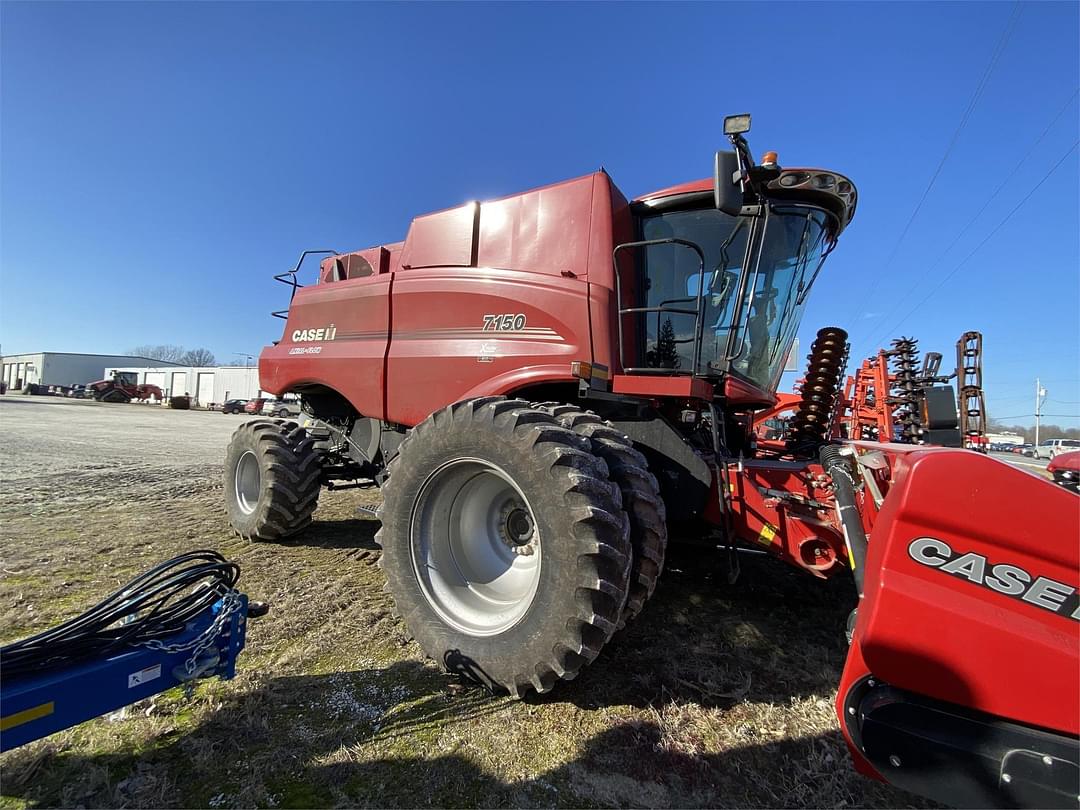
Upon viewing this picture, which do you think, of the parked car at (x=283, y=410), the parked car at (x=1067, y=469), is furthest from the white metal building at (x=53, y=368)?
the parked car at (x=1067, y=469)

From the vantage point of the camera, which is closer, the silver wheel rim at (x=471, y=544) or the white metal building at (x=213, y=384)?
the silver wheel rim at (x=471, y=544)

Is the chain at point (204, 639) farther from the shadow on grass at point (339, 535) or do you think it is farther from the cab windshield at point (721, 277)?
the cab windshield at point (721, 277)

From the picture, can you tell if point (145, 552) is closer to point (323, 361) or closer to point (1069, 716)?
point (323, 361)

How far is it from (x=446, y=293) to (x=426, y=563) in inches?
82.4

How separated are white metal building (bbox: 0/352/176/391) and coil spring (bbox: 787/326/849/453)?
324ft

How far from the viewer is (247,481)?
5.55 metres

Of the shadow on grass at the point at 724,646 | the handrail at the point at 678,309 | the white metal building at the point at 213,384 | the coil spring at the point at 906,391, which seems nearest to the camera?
the shadow on grass at the point at 724,646

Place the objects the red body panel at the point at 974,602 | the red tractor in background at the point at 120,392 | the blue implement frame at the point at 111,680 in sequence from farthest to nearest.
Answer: the red tractor in background at the point at 120,392 → the blue implement frame at the point at 111,680 → the red body panel at the point at 974,602

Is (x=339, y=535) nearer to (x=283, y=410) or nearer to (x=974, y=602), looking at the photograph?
(x=974, y=602)

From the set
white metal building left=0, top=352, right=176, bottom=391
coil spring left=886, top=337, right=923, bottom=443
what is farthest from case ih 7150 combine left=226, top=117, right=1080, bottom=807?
white metal building left=0, top=352, right=176, bottom=391

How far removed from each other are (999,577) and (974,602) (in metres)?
0.10

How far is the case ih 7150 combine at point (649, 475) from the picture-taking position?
1557 millimetres

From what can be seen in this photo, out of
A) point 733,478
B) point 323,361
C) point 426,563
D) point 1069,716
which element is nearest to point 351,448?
point 323,361

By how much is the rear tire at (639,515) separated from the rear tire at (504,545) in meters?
0.14
